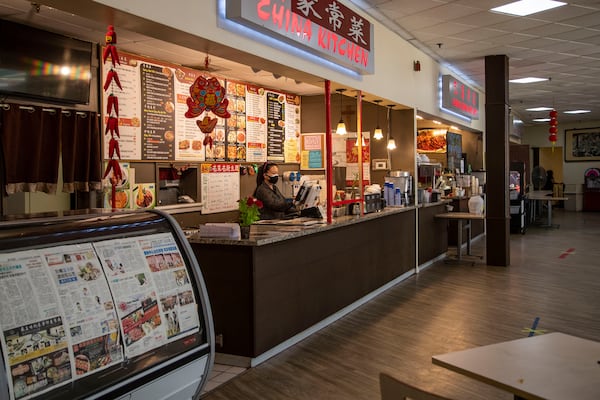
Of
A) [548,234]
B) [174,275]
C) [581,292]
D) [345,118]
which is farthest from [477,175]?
[174,275]

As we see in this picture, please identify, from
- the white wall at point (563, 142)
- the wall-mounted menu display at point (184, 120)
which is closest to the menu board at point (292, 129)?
the wall-mounted menu display at point (184, 120)

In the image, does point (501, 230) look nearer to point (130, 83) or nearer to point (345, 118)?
point (345, 118)

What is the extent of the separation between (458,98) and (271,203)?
5.07 metres

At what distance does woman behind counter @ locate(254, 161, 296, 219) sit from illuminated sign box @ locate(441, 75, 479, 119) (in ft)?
13.4

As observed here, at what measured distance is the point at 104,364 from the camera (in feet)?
6.21

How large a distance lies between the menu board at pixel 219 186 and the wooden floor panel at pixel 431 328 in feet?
8.39

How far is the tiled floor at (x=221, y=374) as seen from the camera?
3926mm

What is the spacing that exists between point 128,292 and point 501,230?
25.8 feet

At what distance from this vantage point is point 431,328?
5.31 meters

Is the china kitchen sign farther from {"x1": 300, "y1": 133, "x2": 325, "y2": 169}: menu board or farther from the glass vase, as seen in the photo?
{"x1": 300, "y1": 133, "x2": 325, "y2": 169}: menu board

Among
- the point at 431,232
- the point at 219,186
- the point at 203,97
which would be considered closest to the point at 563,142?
the point at 431,232

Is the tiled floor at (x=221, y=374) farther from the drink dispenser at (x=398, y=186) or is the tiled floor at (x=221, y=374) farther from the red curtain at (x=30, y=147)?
the drink dispenser at (x=398, y=186)

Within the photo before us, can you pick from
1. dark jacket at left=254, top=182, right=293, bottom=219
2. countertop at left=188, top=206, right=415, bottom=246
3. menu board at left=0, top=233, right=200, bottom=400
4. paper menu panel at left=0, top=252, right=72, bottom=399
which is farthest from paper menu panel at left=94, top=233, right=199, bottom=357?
dark jacket at left=254, top=182, right=293, bottom=219

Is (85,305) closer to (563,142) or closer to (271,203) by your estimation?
(271,203)
